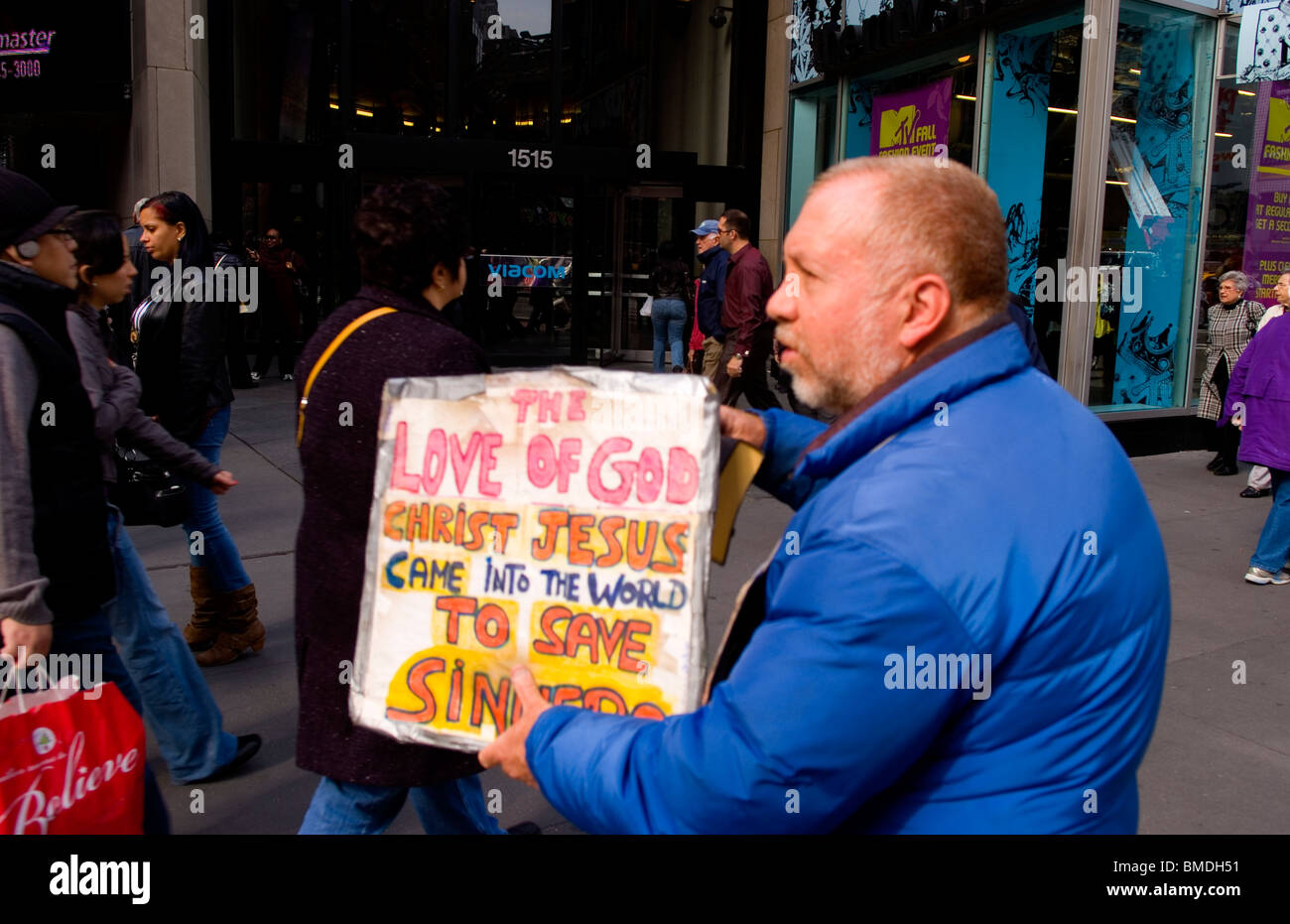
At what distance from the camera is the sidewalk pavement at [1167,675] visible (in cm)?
359

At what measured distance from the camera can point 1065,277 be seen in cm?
935

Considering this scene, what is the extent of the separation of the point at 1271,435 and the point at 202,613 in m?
5.93

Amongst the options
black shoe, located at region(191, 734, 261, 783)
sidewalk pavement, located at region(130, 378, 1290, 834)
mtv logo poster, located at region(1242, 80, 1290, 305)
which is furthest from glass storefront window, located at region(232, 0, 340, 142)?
black shoe, located at region(191, 734, 261, 783)

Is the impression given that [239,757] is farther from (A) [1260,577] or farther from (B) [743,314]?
(B) [743,314]

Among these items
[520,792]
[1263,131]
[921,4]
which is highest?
[921,4]

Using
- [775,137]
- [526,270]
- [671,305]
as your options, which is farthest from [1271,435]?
[526,270]

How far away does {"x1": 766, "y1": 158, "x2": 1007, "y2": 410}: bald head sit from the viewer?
4.47 ft

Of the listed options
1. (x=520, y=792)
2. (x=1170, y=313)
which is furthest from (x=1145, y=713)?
(x=1170, y=313)

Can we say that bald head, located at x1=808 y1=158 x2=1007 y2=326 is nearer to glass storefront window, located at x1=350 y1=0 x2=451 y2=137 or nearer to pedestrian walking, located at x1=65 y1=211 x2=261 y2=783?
pedestrian walking, located at x1=65 y1=211 x2=261 y2=783

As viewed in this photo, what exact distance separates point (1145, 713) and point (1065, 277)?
8.77 m

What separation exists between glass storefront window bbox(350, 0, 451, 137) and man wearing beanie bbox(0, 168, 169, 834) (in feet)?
42.8

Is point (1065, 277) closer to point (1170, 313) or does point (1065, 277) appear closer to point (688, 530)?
point (1170, 313)

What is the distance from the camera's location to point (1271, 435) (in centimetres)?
627

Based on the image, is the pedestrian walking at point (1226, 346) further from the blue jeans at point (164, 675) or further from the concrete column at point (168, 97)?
the concrete column at point (168, 97)
